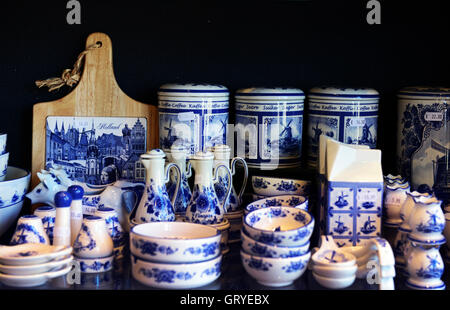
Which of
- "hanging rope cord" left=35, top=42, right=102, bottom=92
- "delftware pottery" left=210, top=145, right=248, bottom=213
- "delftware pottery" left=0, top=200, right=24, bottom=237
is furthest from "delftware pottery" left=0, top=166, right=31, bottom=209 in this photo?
"delftware pottery" left=210, top=145, right=248, bottom=213

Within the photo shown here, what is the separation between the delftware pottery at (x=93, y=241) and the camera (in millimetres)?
1178

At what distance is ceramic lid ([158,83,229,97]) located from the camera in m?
1.39

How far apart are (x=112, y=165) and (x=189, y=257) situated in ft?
1.68

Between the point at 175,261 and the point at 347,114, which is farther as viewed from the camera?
the point at 347,114

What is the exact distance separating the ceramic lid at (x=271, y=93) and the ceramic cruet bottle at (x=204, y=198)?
0.66 ft

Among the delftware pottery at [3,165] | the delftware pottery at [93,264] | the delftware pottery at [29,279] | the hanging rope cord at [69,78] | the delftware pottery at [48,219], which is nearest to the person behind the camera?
the delftware pottery at [29,279]

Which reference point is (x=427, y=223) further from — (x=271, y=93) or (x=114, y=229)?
(x=114, y=229)

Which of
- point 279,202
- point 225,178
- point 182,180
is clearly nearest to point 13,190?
point 182,180

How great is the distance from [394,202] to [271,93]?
371mm

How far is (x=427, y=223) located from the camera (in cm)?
111

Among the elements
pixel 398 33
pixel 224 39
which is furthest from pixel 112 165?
pixel 398 33

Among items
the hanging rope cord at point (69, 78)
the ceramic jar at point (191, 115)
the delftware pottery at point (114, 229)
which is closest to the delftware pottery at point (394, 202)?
the ceramic jar at point (191, 115)

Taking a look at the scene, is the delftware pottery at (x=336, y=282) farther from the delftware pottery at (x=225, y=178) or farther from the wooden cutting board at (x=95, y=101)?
the wooden cutting board at (x=95, y=101)
